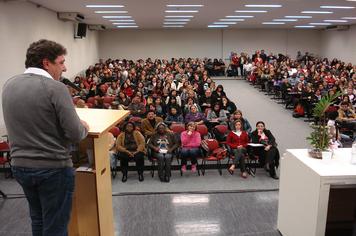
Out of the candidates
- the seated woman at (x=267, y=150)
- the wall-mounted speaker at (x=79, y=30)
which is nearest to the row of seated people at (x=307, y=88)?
the seated woman at (x=267, y=150)

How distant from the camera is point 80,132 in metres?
1.77

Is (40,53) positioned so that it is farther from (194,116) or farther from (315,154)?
(194,116)

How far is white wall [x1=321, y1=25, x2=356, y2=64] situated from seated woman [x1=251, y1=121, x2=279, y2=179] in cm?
1680

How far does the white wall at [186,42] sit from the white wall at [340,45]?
237 cm

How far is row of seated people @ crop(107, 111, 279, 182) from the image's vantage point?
5.88m

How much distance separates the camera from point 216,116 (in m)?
8.43

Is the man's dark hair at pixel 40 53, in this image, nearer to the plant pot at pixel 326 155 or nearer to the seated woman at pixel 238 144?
the plant pot at pixel 326 155

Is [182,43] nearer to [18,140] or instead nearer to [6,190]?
[6,190]

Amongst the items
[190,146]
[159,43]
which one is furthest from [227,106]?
[159,43]

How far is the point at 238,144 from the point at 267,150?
0.56m

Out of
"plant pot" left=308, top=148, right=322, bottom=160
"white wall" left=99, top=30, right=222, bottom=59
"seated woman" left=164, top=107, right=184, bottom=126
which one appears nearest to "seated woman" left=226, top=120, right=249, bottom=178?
"seated woman" left=164, top=107, right=184, bottom=126

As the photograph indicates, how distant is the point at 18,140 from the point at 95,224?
1015mm

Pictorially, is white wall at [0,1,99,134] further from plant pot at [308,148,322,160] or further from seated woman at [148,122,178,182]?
plant pot at [308,148,322,160]

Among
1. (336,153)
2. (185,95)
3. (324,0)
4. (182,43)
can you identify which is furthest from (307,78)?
(336,153)
